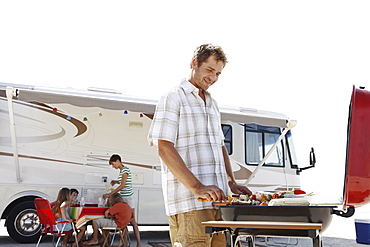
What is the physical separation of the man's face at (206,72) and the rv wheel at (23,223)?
5.47 m

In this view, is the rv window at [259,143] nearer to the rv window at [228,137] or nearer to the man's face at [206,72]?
the rv window at [228,137]

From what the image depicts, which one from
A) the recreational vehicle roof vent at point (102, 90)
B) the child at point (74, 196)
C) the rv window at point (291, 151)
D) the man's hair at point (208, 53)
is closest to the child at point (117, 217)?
the child at point (74, 196)

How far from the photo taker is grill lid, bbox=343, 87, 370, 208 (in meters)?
1.88

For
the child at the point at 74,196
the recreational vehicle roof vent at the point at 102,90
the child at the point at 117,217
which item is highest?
the recreational vehicle roof vent at the point at 102,90

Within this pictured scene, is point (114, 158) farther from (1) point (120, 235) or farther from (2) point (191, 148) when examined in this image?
(2) point (191, 148)

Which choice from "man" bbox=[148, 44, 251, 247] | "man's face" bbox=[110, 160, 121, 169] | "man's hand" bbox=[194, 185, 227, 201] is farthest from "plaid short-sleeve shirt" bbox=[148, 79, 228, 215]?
"man's face" bbox=[110, 160, 121, 169]

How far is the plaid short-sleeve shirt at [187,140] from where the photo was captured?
2346 millimetres

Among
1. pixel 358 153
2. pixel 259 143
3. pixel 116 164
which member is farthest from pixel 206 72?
pixel 259 143

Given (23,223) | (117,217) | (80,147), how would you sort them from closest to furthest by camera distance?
(117,217)
(23,223)
(80,147)

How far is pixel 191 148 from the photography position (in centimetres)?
241

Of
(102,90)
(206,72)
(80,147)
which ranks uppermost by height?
(102,90)

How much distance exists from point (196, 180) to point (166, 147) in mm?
241

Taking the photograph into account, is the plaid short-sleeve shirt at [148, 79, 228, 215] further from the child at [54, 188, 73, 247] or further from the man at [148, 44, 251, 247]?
the child at [54, 188, 73, 247]

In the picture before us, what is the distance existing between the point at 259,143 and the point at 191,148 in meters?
6.50
